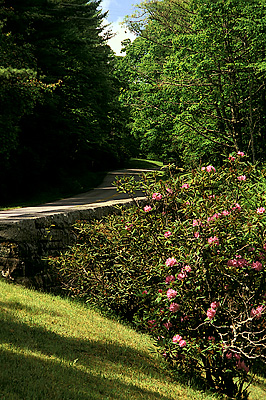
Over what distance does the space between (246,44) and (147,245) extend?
11.9 metres

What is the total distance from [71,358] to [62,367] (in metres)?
0.43

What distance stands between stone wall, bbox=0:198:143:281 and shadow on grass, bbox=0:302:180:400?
90.9 inches

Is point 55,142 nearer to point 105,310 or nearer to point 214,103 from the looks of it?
point 214,103

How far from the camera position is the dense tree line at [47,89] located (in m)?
18.8

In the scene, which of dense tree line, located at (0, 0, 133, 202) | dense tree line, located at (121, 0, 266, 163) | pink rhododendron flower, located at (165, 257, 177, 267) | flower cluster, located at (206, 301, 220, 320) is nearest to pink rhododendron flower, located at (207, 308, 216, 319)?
flower cluster, located at (206, 301, 220, 320)

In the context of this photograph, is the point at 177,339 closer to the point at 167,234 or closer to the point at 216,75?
the point at 167,234

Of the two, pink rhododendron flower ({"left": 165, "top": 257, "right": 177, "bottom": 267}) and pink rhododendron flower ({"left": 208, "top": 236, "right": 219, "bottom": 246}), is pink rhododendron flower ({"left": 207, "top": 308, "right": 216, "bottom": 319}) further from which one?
pink rhododendron flower ({"left": 208, "top": 236, "right": 219, "bottom": 246})

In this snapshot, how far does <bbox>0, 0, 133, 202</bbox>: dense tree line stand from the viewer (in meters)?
18.8

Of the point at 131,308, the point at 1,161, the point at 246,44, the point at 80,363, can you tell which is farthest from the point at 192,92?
the point at 80,363

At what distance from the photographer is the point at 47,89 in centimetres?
1917

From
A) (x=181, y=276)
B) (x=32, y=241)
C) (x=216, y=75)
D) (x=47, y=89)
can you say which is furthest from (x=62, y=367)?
(x=47, y=89)

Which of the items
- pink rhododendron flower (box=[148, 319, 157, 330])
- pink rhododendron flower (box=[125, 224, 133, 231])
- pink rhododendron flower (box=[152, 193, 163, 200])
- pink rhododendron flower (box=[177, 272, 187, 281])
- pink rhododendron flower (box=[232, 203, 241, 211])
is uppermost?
pink rhododendron flower (box=[152, 193, 163, 200])

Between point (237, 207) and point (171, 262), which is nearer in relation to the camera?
point (171, 262)

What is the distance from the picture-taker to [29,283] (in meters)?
9.01
